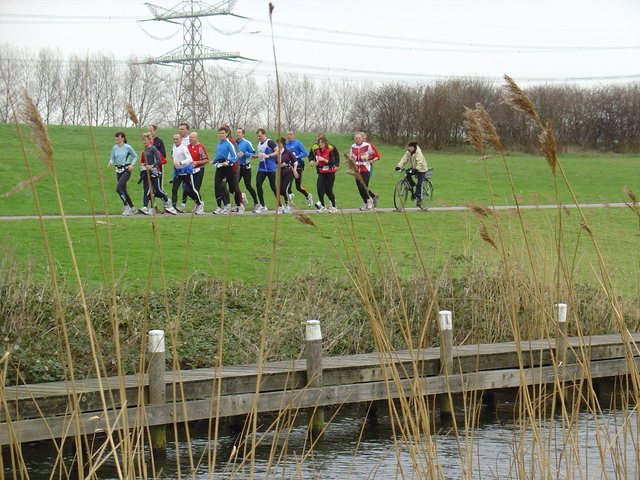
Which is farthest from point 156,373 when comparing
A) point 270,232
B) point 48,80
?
point 48,80

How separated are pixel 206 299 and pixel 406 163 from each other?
10730mm

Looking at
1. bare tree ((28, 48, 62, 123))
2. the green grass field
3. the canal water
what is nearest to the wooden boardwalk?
the canal water

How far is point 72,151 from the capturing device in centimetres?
3400

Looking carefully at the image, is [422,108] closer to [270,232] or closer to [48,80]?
[48,80]

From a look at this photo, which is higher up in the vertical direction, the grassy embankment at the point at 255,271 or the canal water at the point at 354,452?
the grassy embankment at the point at 255,271

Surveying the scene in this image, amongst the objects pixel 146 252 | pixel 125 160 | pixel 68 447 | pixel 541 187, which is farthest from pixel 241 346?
pixel 541 187

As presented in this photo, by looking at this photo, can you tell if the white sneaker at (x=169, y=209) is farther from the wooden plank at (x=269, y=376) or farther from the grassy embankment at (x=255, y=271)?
the wooden plank at (x=269, y=376)

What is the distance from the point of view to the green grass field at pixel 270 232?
367 inches

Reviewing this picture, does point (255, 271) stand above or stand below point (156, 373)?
above

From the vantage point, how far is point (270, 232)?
15.0 meters

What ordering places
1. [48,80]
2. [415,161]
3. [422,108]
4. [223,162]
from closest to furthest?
[223,162] → [415,161] → [48,80] → [422,108]

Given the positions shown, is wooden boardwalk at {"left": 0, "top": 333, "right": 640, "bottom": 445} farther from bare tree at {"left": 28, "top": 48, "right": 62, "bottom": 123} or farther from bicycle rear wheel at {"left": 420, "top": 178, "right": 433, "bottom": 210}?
bare tree at {"left": 28, "top": 48, "right": 62, "bottom": 123}

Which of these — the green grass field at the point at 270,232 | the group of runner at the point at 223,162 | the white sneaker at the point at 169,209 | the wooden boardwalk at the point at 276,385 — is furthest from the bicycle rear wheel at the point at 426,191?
the wooden boardwalk at the point at 276,385

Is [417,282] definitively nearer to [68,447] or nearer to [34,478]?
[68,447]
